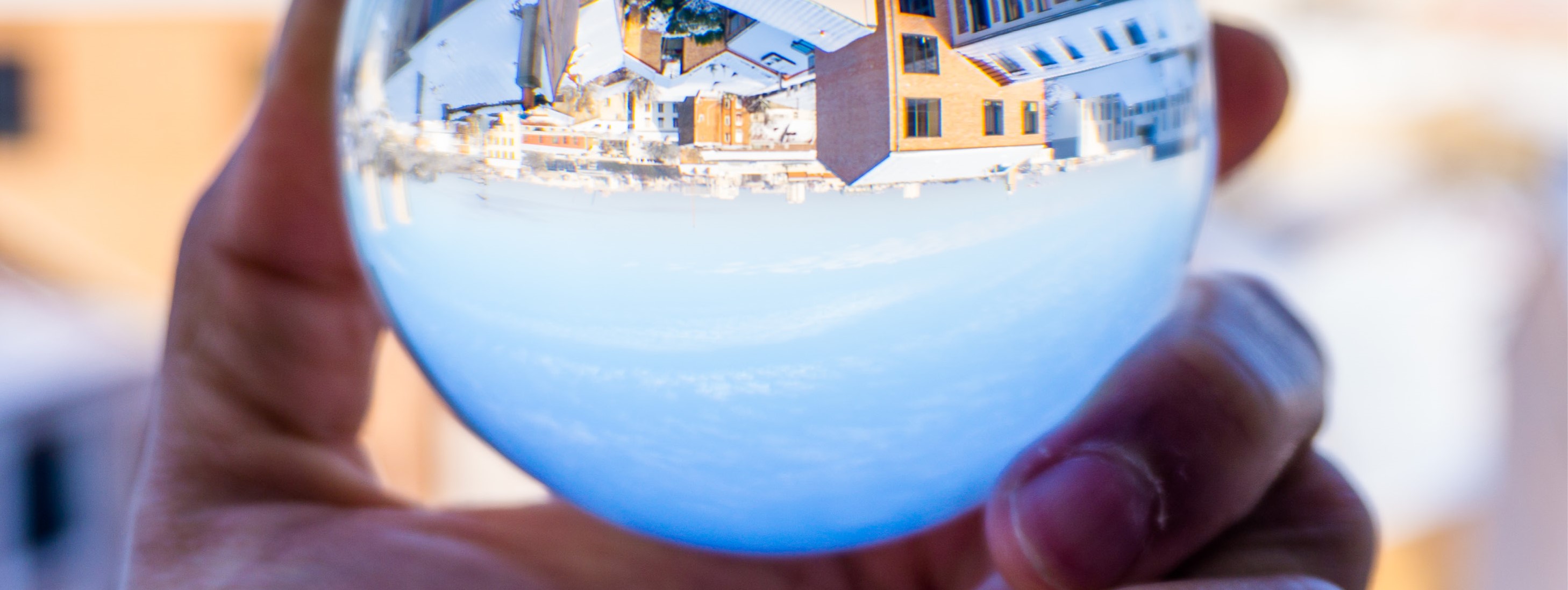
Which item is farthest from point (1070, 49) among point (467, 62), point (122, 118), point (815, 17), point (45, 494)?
point (122, 118)

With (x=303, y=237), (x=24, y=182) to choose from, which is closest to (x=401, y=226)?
(x=303, y=237)

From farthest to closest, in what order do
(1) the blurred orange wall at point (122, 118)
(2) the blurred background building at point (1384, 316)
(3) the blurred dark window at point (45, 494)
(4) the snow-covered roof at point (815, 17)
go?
(1) the blurred orange wall at point (122, 118) → (3) the blurred dark window at point (45, 494) → (2) the blurred background building at point (1384, 316) → (4) the snow-covered roof at point (815, 17)

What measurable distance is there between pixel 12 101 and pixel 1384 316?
26.4ft

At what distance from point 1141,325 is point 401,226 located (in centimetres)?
42

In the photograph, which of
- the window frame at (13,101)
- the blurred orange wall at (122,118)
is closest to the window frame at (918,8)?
the blurred orange wall at (122,118)

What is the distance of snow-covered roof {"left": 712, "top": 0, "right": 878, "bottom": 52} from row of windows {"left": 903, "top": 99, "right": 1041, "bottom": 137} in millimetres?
38

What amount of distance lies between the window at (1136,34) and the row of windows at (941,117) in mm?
83

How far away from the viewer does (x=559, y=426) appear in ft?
1.69

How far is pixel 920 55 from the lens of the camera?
1.35 feet

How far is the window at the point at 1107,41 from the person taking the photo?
0.47 meters

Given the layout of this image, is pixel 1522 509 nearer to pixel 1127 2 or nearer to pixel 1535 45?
pixel 1127 2

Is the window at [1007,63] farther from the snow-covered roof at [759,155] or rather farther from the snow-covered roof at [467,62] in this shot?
the snow-covered roof at [467,62]

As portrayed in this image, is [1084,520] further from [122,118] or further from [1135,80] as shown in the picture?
[122,118]

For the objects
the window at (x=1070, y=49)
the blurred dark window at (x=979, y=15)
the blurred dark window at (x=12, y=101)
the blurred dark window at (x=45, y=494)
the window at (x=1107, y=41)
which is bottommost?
the blurred dark window at (x=45, y=494)
